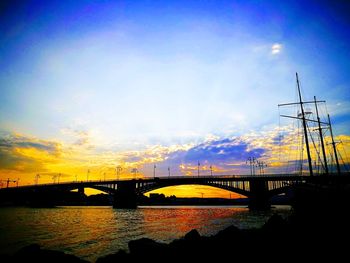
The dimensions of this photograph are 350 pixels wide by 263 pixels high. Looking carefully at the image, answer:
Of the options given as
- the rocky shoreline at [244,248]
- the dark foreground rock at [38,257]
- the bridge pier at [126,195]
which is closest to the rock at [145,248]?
the rocky shoreline at [244,248]

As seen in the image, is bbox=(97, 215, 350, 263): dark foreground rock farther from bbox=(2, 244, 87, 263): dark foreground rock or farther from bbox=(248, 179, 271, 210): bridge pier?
bbox=(248, 179, 271, 210): bridge pier

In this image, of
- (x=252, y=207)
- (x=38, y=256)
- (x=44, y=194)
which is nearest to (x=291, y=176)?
(x=252, y=207)

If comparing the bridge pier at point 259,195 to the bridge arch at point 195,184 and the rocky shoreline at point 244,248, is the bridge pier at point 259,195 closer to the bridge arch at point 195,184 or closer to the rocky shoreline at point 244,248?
the bridge arch at point 195,184

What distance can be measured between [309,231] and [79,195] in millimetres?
201367

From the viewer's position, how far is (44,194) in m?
143

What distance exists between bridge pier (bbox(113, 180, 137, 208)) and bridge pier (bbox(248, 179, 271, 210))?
55.6 meters

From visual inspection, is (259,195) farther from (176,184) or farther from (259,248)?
(259,248)

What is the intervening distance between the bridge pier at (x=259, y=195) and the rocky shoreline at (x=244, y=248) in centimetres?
8151

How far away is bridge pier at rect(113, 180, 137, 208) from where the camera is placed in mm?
113500

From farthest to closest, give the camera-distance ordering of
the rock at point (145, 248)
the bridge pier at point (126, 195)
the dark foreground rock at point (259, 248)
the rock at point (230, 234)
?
the bridge pier at point (126, 195) < the rock at point (230, 234) < the rock at point (145, 248) < the dark foreground rock at point (259, 248)

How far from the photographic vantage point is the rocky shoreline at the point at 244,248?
1223cm

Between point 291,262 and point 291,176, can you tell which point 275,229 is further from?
point 291,176

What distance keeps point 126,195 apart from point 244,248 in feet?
352

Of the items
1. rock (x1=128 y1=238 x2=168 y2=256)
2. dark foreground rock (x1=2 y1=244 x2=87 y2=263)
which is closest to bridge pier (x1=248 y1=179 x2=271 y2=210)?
rock (x1=128 y1=238 x2=168 y2=256)
